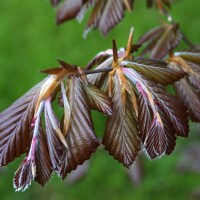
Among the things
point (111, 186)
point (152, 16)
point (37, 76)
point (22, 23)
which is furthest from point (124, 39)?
point (111, 186)

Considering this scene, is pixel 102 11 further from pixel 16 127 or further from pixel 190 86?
pixel 16 127

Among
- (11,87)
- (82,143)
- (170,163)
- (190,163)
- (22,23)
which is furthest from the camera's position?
(22,23)

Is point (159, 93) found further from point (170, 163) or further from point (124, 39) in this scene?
point (124, 39)

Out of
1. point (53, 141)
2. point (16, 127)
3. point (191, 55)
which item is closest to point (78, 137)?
point (53, 141)

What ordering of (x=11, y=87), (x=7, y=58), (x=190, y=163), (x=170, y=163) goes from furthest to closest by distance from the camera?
(x=7, y=58) → (x=11, y=87) → (x=170, y=163) → (x=190, y=163)

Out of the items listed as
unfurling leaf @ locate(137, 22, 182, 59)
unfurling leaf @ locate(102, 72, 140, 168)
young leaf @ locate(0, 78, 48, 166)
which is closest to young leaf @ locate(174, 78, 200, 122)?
unfurling leaf @ locate(102, 72, 140, 168)

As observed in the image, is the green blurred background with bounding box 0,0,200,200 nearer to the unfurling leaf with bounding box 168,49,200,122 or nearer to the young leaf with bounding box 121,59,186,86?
the unfurling leaf with bounding box 168,49,200,122
